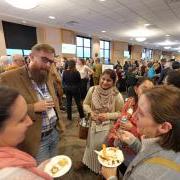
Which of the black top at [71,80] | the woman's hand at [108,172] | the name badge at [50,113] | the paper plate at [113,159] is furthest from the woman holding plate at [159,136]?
the black top at [71,80]

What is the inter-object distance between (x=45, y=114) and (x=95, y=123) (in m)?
0.71

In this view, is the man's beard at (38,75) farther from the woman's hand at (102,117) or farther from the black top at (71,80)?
the black top at (71,80)

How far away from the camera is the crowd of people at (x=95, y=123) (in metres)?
0.68

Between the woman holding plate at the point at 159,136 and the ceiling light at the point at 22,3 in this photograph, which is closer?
the woman holding plate at the point at 159,136

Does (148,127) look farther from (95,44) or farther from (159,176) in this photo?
(95,44)

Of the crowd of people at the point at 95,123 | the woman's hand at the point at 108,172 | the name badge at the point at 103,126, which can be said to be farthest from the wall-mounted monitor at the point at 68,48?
the woman's hand at the point at 108,172

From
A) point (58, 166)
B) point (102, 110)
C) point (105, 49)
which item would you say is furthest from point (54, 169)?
point (105, 49)

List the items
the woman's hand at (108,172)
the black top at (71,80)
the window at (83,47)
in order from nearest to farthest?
the woman's hand at (108,172) → the black top at (71,80) → the window at (83,47)

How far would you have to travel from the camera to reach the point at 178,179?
0.71 meters

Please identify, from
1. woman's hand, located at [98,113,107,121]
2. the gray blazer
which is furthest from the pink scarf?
woman's hand, located at [98,113,107,121]

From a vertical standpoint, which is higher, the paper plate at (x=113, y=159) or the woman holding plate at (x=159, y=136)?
the woman holding plate at (x=159, y=136)

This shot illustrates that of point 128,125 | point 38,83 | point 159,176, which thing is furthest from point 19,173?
point 128,125

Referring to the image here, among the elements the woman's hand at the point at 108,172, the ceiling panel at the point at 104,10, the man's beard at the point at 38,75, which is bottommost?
the woman's hand at the point at 108,172

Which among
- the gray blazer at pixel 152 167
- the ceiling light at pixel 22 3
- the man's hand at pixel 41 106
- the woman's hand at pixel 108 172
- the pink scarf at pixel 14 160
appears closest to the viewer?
the pink scarf at pixel 14 160
